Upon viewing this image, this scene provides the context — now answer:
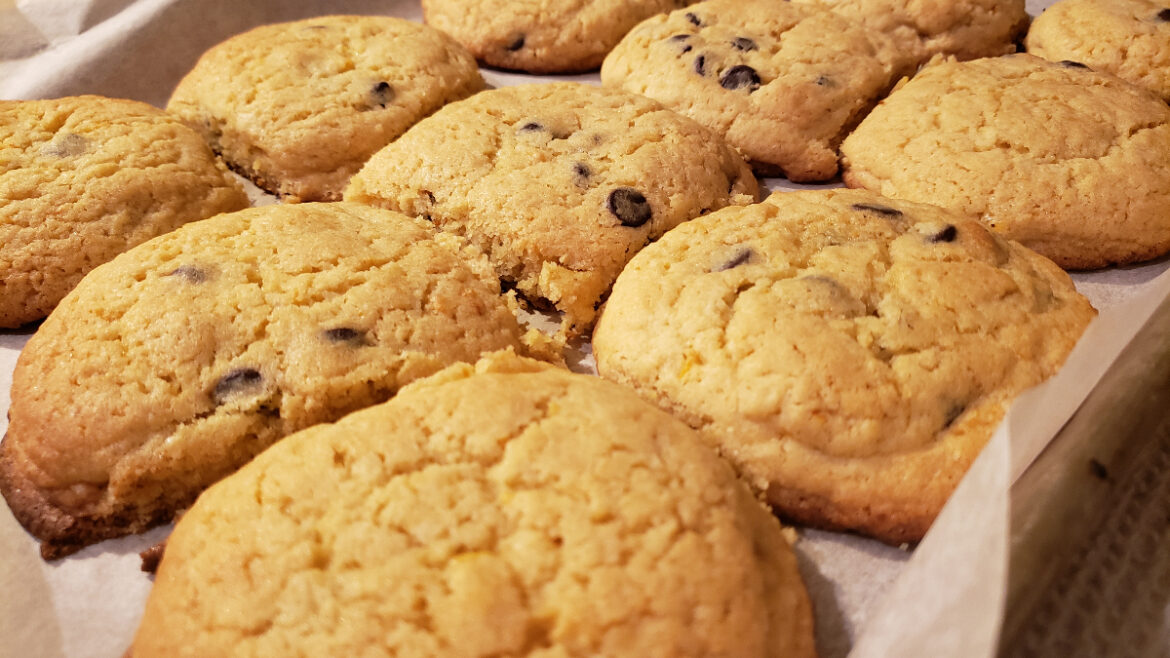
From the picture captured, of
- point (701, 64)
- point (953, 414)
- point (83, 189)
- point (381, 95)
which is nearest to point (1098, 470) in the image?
point (953, 414)

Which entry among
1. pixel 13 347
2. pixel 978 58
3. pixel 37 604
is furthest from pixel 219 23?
pixel 978 58

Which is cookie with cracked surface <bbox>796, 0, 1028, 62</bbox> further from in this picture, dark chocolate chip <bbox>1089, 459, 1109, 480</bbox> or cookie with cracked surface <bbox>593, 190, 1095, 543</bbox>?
dark chocolate chip <bbox>1089, 459, 1109, 480</bbox>

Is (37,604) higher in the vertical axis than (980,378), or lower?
lower

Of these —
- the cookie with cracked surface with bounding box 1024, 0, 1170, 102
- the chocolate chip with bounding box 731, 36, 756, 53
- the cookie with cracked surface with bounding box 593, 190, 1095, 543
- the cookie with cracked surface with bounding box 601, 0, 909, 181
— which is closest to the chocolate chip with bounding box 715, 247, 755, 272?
the cookie with cracked surface with bounding box 593, 190, 1095, 543

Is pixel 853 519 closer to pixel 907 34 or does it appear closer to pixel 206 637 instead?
pixel 206 637

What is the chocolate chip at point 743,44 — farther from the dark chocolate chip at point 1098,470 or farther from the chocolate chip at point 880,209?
the dark chocolate chip at point 1098,470

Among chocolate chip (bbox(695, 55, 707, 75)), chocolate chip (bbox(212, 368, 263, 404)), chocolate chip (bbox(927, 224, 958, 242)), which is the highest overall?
chocolate chip (bbox(695, 55, 707, 75))
